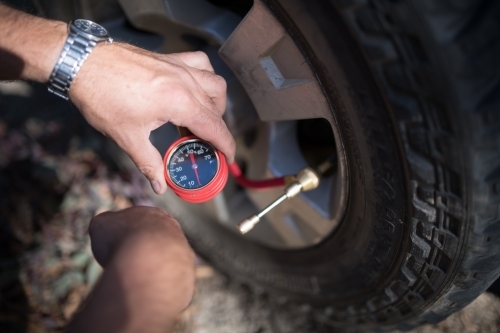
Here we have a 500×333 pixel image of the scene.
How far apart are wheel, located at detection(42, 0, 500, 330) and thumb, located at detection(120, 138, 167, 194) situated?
350mm

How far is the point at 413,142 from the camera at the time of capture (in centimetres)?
89

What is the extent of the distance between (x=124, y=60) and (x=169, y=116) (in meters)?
0.19

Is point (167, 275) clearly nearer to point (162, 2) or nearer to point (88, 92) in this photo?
point (88, 92)

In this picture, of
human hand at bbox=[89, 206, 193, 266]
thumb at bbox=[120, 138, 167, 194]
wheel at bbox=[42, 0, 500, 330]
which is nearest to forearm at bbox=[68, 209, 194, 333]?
human hand at bbox=[89, 206, 193, 266]

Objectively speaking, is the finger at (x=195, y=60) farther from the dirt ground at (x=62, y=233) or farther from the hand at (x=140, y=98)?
the dirt ground at (x=62, y=233)

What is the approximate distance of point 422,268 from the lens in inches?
42.4

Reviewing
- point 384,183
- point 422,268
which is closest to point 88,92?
point 384,183

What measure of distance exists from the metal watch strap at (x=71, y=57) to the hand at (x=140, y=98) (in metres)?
0.02

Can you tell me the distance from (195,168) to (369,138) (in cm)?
52

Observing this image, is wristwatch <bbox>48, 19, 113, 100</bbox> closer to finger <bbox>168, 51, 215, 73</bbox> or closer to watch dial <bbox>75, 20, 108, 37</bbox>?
watch dial <bbox>75, 20, 108, 37</bbox>

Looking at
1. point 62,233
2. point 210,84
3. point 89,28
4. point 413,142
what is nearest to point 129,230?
point 210,84

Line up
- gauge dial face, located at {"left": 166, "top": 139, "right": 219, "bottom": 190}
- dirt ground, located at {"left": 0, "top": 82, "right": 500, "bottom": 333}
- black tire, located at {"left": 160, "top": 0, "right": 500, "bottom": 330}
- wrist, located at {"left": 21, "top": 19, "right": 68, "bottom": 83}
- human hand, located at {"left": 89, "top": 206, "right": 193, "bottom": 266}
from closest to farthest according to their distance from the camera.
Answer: black tire, located at {"left": 160, "top": 0, "right": 500, "bottom": 330}, human hand, located at {"left": 89, "top": 206, "right": 193, "bottom": 266}, wrist, located at {"left": 21, "top": 19, "right": 68, "bottom": 83}, gauge dial face, located at {"left": 166, "top": 139, "right": 219, "bottom": 190}, dirt ground, located at {"left": 0, "top": 82, "right": 500, "bottom": 333}

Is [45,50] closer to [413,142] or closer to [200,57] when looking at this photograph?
[200,57]

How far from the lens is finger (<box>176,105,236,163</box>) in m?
1.13
